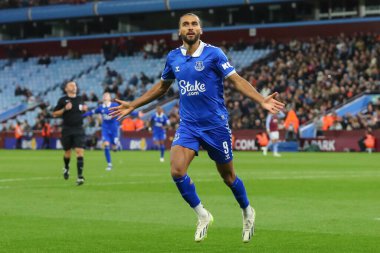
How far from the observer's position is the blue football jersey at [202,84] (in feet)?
37.2

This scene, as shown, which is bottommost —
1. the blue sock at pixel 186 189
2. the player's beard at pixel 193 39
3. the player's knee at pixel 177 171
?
the blue sock at pixel 186 189

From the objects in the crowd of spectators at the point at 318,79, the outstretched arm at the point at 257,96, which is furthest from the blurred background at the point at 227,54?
the outstretched arm at the point at 257,96

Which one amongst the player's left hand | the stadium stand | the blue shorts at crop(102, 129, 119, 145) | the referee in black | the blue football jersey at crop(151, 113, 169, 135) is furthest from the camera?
the stadium stand

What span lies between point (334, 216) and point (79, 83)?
2112 inches

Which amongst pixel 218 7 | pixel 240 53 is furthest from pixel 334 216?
pixel 218 7

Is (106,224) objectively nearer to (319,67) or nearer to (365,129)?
(365,129)

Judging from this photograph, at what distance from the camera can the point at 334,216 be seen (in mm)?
14555

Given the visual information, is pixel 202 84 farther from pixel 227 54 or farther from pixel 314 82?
pixel 227 54

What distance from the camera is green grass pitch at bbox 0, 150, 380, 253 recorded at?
448 inches

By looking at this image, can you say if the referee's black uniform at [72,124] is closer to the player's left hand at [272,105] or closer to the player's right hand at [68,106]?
the player's right hand at [68,106]

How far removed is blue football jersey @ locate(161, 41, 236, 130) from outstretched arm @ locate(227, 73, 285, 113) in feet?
0.43

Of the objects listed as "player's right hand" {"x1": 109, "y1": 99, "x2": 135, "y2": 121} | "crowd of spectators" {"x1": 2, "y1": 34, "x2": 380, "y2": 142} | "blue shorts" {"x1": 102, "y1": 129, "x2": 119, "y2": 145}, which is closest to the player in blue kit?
"player's right hand" {"x1": 109, "y1": 99, "x2": 135, "y2": 121}

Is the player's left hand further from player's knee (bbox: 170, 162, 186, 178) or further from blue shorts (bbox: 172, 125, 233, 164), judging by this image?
player's knee (bbox: 170, 162, 186, 178)

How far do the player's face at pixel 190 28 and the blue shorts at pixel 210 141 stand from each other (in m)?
1.10
